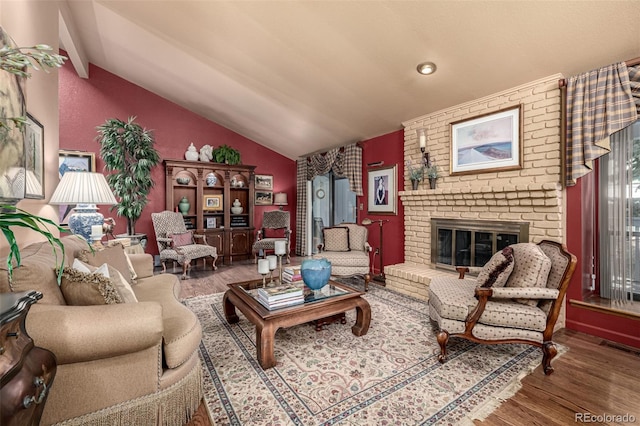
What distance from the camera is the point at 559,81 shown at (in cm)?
243

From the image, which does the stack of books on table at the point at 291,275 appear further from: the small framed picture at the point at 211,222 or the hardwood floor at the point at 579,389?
the small framed picture at the point at 211,222

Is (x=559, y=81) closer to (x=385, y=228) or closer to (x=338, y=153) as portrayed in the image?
(x=385, y=228)

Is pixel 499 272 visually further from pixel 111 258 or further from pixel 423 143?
pixel 111 258

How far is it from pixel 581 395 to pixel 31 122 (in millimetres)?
3829

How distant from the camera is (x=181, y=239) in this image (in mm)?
4516

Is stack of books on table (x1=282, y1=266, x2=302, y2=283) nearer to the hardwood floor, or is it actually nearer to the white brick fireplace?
the hardwood floor

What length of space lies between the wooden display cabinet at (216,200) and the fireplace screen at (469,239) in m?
3.68

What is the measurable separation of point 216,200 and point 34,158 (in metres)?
3.72

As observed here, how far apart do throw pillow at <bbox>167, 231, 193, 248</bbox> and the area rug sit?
2.35m

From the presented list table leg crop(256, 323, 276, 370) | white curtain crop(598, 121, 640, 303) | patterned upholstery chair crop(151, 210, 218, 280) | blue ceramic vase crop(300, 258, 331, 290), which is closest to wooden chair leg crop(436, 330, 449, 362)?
blue ceramic vase crop(300, 258, 331, 290)

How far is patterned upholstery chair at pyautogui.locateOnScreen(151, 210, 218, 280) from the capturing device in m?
4.21

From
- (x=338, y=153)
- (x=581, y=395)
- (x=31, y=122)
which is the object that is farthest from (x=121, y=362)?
(x=338, y=153)

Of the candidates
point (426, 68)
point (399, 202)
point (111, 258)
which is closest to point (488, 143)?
point (426, 68)

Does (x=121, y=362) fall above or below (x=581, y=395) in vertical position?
A: above
